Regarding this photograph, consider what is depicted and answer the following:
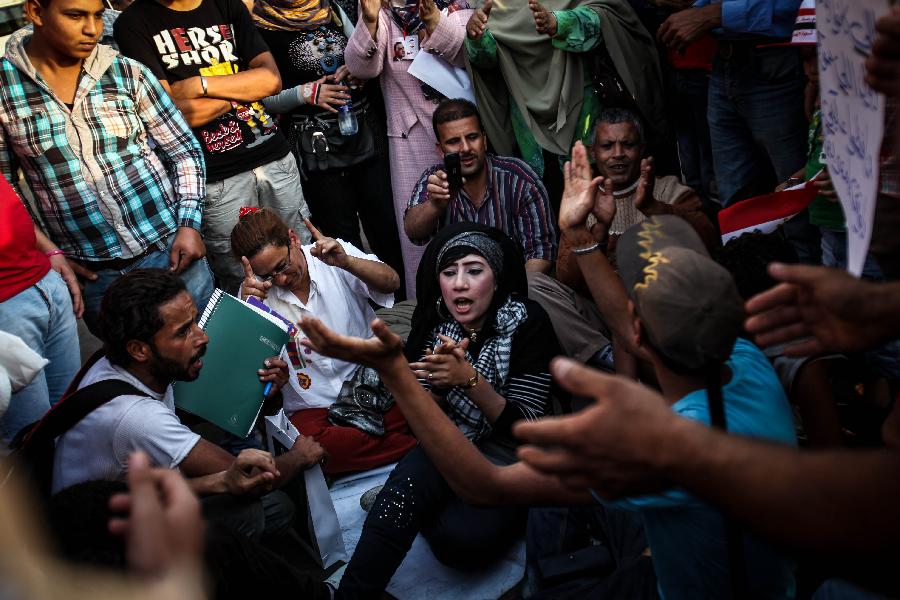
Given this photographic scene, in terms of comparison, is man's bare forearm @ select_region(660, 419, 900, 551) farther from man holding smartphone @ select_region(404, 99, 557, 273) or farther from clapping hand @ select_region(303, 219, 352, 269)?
man holding smartphone @ select_region(404, 99, 557, 273)

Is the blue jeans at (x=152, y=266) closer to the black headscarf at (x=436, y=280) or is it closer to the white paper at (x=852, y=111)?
the black headscarf at (x=436, y=280)

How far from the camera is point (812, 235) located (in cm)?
368

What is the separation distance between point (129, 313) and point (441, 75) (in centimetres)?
244

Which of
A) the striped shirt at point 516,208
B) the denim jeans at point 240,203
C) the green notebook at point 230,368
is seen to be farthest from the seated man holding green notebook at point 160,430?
the striped shirt at point 516,208

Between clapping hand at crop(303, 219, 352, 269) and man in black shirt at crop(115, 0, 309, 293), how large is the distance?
89cm

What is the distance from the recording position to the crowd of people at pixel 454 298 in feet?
4.22

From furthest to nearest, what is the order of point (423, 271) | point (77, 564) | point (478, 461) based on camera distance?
1. point (423, 271)
2. point (478, 461)
3. point (77, 564)

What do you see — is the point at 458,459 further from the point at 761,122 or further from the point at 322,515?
the point at 761,122

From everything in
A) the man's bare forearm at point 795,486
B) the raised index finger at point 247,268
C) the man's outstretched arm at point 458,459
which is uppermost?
the man's bare forearm at point 795,486

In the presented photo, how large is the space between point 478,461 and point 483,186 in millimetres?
2736

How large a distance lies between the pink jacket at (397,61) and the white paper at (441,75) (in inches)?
2.0

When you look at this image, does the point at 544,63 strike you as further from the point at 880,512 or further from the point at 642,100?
the point at 880,512

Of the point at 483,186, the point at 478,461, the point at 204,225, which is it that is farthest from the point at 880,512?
the point at 204,225

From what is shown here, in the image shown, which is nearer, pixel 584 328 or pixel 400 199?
pixel 584 328
